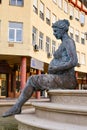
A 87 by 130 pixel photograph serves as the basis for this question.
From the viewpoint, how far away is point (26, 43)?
25250 mm

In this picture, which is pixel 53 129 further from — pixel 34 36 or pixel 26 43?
pixel 34 36

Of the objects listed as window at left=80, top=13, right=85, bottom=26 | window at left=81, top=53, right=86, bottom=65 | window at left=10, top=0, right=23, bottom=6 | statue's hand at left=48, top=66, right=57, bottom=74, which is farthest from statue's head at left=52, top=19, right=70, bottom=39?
window at left=80, top=13, right=85, bottom=26

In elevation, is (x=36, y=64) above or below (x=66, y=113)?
above

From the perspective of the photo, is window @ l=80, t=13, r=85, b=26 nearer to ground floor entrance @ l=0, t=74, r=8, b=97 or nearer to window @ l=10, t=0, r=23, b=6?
ground floor entrance @ l=0, t=74, r=8, b=97

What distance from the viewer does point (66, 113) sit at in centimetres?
534

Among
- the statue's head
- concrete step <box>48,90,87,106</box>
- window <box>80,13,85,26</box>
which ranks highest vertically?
window <box>80,13,85,26</box>

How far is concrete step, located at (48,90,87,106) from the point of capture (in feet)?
18.7

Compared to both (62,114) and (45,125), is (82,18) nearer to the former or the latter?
(62,114)

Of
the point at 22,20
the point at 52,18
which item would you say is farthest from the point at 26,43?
the point at 52,18

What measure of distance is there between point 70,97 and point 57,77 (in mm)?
943

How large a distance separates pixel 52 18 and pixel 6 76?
23.0ft

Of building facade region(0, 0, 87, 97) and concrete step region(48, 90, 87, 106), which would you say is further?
building facade region(0, 0, 87, 97)

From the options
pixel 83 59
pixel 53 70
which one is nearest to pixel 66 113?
pixel 53 70

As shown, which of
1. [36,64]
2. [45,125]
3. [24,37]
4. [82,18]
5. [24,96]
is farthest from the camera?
[82,18]
